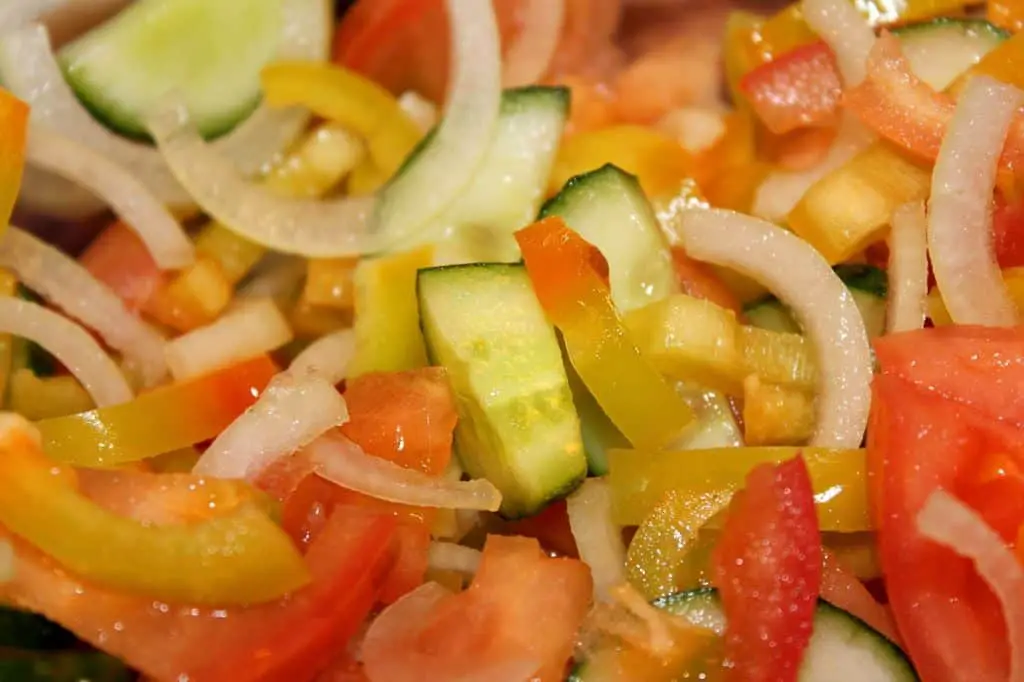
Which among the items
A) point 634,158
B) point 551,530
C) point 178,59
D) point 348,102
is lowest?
point 551,530

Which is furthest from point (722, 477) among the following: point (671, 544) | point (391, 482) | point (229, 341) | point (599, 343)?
point (229, 341)

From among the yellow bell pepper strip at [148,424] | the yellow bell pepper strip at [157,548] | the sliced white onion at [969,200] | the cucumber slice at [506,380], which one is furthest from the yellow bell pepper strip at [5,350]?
the sliced white onion at [969,200]

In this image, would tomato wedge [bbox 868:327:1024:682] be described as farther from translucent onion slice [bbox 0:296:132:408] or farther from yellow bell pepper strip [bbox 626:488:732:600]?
translucent onion slice [bbox 0:296:132:408]

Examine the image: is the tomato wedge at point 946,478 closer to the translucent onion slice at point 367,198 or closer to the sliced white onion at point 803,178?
the sliced white onion at point 803,178

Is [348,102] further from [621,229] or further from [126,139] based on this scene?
[621,229]

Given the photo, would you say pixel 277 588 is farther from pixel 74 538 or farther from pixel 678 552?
pixel 678 552

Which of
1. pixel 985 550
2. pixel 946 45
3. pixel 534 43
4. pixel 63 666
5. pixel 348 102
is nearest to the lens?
pixel 985 550

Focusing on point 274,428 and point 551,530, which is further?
point 551,530
